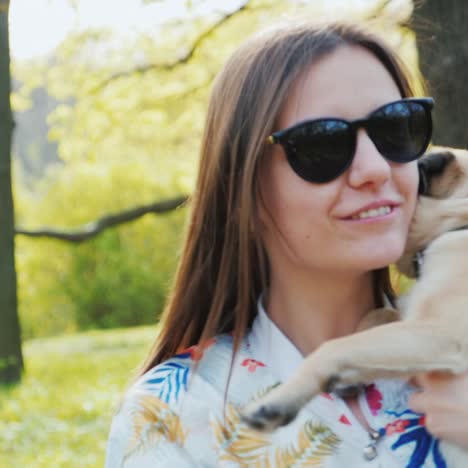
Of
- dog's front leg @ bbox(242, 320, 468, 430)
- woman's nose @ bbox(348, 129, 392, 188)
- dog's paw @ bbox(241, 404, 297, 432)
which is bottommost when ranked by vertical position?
dog's paw @ bbox(241, 404, 297, 432)

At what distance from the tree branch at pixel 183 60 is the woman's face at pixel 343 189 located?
6765 mm

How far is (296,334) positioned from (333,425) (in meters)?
0.34

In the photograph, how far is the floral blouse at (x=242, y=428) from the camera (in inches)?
67.9

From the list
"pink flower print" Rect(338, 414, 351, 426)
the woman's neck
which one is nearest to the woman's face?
the woman's neck

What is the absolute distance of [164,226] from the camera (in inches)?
734

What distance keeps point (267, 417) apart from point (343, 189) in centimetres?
58

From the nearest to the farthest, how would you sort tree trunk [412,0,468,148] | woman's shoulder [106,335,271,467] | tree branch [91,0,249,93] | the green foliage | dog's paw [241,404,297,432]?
dog's paw [241,404,297,432] → woman's shoulder [106,335,271,467] → tree trunk [412,0,468,148] → tree branch [91,0,249,93] → the green foliage

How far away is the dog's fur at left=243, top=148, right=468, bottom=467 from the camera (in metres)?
1.72

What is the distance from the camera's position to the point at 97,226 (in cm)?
1073

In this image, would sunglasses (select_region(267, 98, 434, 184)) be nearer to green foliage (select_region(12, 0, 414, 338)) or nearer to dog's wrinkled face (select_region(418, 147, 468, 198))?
dog's wrinkled face (select_region(418, 147, 468, 198))

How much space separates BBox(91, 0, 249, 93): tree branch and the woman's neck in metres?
6.77

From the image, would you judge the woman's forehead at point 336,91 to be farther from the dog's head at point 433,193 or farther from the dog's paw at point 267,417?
the dog's paw at point 267,417

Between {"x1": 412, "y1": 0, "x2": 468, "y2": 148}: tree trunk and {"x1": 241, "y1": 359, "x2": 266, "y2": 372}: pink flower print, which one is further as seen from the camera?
{"x1": 412, "y1": 0, "x2": 468, "y2": 148}: tree trunk

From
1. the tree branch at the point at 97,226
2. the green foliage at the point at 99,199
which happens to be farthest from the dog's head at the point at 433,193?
the green foliage at the point at 99,199
